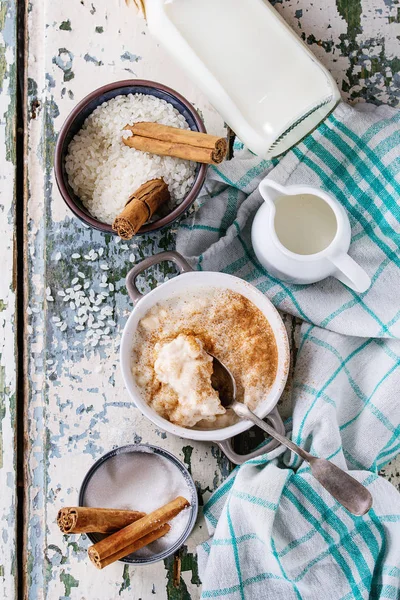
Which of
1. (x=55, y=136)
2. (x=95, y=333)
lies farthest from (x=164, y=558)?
(x=55, y=136)

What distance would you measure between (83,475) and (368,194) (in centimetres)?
63

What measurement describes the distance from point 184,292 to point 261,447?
0.88ft

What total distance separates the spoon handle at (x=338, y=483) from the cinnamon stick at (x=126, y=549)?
22 centimetres

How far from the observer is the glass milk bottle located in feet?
3.57

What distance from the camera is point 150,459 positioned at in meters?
1.17

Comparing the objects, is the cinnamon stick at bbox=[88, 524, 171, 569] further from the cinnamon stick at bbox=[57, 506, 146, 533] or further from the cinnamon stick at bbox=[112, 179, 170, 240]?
the cinnamon stick at bbox=[112, 179, 170, 240]

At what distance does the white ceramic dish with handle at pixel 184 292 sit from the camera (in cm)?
112

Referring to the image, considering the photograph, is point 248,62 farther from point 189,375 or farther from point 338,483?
point 338,483

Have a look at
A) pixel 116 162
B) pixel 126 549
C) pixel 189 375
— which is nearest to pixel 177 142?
pixel 116 162

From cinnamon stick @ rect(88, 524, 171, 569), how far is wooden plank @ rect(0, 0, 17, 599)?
0.16 metres

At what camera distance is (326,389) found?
3.85 ft

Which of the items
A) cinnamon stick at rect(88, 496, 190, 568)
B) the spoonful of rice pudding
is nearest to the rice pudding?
the spoonful of rice pudding

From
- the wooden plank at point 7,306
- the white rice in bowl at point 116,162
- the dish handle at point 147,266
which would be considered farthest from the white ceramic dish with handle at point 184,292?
the wooden plank at point 7,306

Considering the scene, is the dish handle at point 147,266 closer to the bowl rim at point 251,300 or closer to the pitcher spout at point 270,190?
the bowl rim at point 251,300
